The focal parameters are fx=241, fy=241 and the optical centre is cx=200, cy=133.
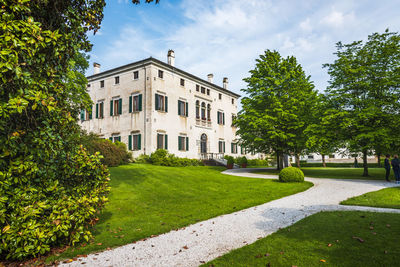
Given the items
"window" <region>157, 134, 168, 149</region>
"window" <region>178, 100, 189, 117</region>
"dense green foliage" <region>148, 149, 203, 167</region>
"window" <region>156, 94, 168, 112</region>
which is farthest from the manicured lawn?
"window" <region>178, 100, 189, 117</region>

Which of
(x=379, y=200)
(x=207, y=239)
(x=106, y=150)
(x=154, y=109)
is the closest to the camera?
(x=207, y=239)

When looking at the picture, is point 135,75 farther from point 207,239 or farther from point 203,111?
point 207,239

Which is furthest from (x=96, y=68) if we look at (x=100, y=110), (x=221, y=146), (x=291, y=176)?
(x=291, y=176)

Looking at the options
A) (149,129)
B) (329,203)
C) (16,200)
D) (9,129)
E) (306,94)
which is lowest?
(329,203)

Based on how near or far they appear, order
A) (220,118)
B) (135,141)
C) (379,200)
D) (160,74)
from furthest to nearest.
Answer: (220,118) → (160,74) → (135,141) → (379,200)

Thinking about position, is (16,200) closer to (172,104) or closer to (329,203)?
(329,203)

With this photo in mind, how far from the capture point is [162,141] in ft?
80.1

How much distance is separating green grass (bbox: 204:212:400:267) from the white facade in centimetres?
1889

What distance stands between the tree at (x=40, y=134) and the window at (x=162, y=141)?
59.1 ft

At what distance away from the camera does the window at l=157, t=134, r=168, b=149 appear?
24.1m

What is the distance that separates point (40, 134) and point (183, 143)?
22.5 m

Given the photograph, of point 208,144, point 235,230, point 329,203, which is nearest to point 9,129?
point 235,230

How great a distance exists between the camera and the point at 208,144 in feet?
100

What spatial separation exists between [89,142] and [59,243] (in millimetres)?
11948
